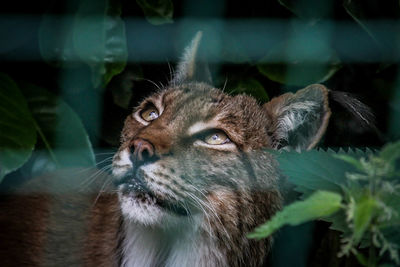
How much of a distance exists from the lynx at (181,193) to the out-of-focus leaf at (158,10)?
0.26 metres

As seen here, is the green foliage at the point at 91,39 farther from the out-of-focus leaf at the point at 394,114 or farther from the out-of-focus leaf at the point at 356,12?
the out-of-focus leaf at the point at 394,114

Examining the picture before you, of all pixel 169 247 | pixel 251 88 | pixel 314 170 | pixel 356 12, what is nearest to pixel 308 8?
pixel 356 12

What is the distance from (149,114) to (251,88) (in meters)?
0.59

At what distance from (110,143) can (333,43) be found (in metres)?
1.07

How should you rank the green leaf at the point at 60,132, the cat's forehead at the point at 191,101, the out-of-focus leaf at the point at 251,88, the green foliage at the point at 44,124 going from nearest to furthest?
the cat's forehead at the point at 191,101, the green foliage at the point at 44,124, the green leaf at the point at 60,132, the out-of-focus leaf at the point at 251,88

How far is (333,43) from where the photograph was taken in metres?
2.69

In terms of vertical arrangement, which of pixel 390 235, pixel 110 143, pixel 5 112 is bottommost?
pixel 110 143

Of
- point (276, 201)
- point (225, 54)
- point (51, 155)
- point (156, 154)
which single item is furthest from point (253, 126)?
point (51, 155)

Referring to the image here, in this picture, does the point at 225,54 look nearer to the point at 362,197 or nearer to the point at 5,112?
the point at 5,112

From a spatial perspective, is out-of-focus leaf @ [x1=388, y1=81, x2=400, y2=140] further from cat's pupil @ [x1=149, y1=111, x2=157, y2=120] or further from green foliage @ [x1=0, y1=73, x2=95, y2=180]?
green foliage @ [x1=0, y1=73, x2=95, y2=180]

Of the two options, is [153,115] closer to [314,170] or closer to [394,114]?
[314,170]

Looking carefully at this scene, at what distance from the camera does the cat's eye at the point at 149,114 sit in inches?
91.9

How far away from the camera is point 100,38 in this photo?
95.0 inches

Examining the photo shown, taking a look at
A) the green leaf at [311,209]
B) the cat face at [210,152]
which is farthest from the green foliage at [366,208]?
the cat face at [210,152]
